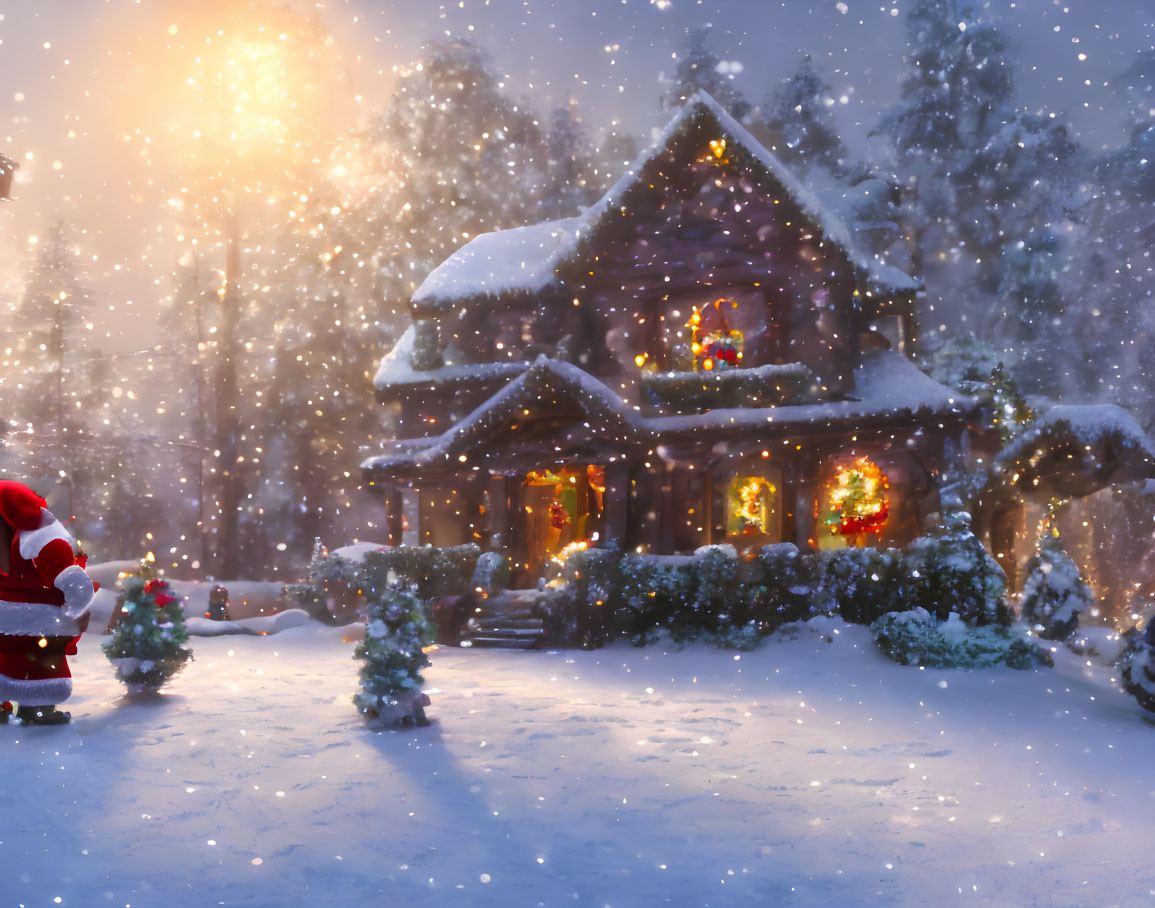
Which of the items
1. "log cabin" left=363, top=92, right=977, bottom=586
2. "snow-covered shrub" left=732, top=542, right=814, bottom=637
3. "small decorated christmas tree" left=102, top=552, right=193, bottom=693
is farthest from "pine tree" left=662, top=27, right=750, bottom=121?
"small decorated christmas tree" left=102, top=552, right=193, bottom=693

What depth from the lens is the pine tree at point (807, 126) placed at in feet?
122

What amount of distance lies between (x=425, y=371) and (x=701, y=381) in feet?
24.3

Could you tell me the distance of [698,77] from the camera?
3803cm

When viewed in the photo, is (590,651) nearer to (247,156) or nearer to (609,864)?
(609,864)

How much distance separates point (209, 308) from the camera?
36812mm

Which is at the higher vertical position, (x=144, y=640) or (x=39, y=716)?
(x=144, y=640)

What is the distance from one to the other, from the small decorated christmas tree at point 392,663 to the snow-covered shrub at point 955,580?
8.16 m

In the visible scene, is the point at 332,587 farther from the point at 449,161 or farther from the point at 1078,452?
the point at 449,161

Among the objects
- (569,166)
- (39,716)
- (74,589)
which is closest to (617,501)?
(74,589)

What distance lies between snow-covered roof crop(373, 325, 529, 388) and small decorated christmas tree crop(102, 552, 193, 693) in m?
11.9

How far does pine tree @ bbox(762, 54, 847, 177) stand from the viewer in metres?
37.1

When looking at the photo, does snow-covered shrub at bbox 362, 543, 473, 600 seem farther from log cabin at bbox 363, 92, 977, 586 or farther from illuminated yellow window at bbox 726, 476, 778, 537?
illuminated yellow window at bbox 726, 476, 778, 537

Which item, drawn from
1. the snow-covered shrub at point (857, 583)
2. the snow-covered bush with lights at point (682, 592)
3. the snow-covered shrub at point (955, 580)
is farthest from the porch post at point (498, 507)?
the snow-covered shrub at point (955, 580)

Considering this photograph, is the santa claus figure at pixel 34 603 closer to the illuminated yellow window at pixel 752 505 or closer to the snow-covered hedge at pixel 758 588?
the snow-covered hedge at pixel 758 588
